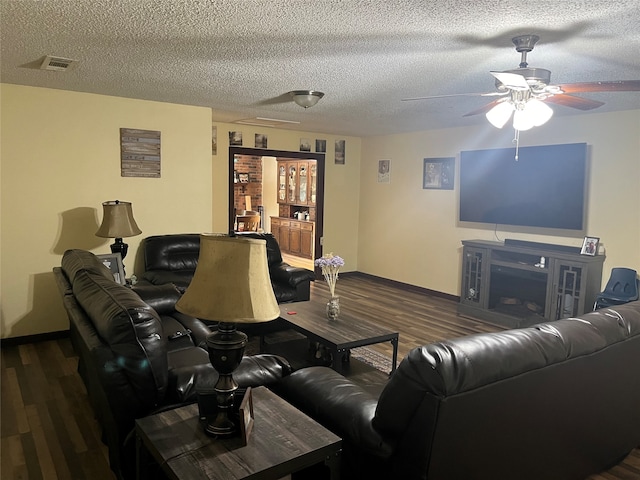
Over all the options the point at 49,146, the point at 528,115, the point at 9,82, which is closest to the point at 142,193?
the point at 49,146

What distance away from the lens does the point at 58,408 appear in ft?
10.2

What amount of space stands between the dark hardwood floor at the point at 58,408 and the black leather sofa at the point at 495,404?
0.62m

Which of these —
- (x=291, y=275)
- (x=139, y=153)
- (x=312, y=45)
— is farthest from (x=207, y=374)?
(x=139, y=153)

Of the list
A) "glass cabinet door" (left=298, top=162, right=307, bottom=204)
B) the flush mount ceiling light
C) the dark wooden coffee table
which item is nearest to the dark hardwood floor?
the dark wooden coffee table

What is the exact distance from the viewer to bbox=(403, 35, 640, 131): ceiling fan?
2.45 metres

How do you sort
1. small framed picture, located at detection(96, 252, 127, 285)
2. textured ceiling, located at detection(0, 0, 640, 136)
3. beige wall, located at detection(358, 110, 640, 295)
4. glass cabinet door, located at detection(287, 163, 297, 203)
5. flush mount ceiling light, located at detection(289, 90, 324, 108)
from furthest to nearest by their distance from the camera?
glass cabinet door, located at detection(287, 163, 297, 203) → beige wall, located at detection(358, 110, 640, 295) → small framed picture, located at detection(96, 252, 127, 285) → flush mount ceiling light, located at detection(289, 90, 324, 108) → textured ceiling, located at detection(0, 0, 640, 136)

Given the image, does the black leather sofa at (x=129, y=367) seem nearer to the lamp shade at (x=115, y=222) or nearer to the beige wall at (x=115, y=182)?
the lamp shade at (x=115, y=222)

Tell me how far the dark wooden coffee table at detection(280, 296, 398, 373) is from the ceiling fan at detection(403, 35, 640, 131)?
1.69m

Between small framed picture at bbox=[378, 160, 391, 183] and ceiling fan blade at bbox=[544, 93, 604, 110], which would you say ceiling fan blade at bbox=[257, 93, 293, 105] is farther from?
small framed picture at bbox=[378, 160, 391, 183]

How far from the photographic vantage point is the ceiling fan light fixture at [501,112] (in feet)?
9.48

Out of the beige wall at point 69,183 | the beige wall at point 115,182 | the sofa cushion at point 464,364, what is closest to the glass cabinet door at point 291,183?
the beige wall at point 115,182

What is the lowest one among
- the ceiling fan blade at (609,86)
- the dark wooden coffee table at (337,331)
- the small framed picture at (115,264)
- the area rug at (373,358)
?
the area rug at (373,358)

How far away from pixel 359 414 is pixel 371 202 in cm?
607

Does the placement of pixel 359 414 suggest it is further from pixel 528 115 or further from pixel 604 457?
pixel 528 115
